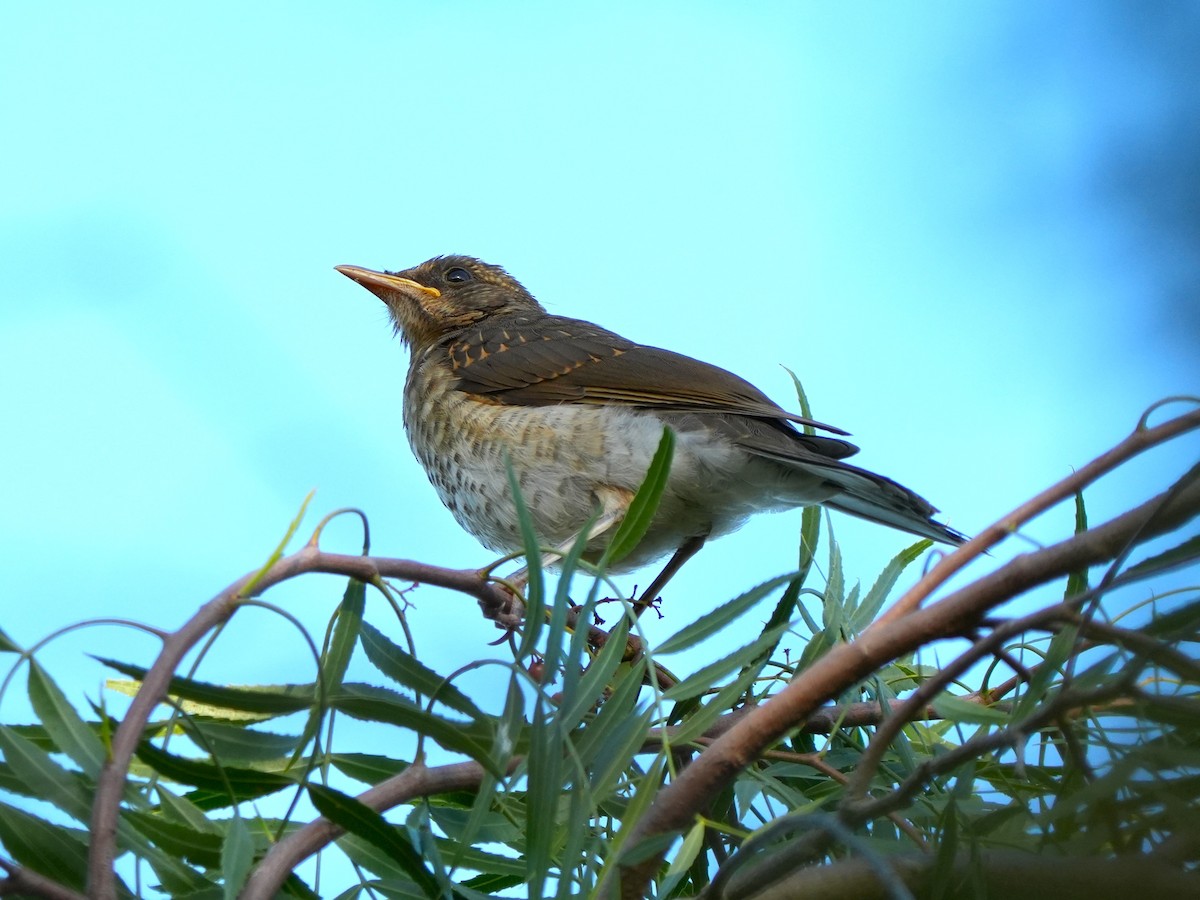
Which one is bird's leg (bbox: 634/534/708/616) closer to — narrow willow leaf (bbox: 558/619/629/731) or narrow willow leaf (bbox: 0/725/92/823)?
narrow willow leaf (bbox: 558/619/629/731)

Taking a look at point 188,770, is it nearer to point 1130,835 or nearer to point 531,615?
point 531,615

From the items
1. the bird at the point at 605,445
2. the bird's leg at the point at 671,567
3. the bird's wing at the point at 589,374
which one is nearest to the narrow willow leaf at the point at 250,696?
the bird at the point at 605,445

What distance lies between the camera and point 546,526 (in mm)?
4461

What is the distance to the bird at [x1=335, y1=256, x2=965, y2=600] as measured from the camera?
12.7 feet

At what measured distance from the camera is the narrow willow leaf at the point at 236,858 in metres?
1.45

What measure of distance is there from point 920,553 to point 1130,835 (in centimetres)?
146

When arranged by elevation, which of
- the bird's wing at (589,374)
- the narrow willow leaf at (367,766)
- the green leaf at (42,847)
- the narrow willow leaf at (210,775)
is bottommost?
the green leaf at (42,847)

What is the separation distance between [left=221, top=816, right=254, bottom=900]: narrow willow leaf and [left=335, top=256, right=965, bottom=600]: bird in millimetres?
2057

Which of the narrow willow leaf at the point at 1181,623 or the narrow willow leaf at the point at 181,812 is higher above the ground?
the narrow willow leaf at the point at 1181,623

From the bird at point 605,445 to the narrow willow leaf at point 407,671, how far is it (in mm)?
1716

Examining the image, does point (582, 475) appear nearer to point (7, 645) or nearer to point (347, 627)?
point (347, 627)

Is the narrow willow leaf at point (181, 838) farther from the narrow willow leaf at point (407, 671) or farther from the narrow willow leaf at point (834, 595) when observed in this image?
the narrow willow leaf at point (834, 595)

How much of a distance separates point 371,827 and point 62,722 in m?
0.40

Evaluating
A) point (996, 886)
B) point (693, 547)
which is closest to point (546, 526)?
point (693, 547)
